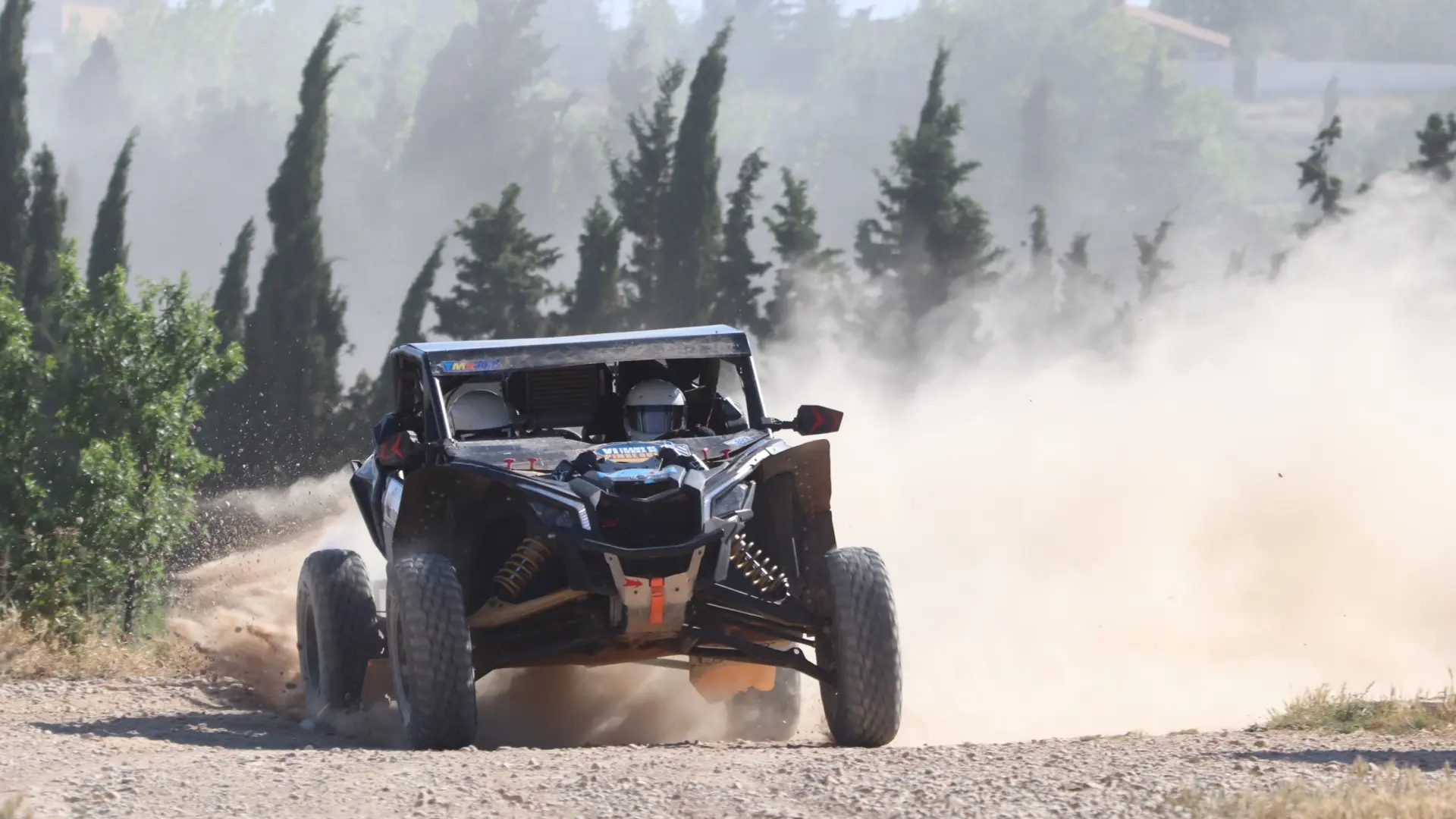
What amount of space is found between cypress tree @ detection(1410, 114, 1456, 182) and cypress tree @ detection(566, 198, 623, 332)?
1569 centimetres

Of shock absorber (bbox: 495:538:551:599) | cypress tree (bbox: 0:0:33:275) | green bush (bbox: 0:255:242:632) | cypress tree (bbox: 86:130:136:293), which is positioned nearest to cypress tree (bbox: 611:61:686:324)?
cypress tree (bbox: 86:130:136:293)

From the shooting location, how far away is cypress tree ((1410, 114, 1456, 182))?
121ft

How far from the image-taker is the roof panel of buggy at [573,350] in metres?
10.7

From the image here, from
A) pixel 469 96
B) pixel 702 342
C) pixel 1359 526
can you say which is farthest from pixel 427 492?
pixel 469 96

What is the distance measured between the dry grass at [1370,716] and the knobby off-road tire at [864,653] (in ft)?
6.76

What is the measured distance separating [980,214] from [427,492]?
110 ft

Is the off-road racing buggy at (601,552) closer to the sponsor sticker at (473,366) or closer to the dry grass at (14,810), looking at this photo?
the sponsor sticker at (473,366)


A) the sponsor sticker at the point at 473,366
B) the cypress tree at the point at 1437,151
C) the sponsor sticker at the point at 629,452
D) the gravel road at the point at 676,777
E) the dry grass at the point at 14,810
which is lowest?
the dry grass at the point at 14,810

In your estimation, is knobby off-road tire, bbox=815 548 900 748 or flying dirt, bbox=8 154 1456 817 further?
knobby off-road tire, bbox=815 548 900 748

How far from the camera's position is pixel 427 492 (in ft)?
32.8

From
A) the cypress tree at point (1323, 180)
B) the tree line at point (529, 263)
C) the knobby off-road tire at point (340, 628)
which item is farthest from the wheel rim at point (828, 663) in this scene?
the cypress tree at point (1323, 180)

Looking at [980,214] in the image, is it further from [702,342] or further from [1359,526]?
[702,342]

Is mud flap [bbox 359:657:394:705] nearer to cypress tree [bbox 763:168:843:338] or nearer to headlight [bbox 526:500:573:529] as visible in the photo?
headlight [bbox 526:500:573:529]

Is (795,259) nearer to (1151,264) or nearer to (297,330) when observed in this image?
(297,330)
